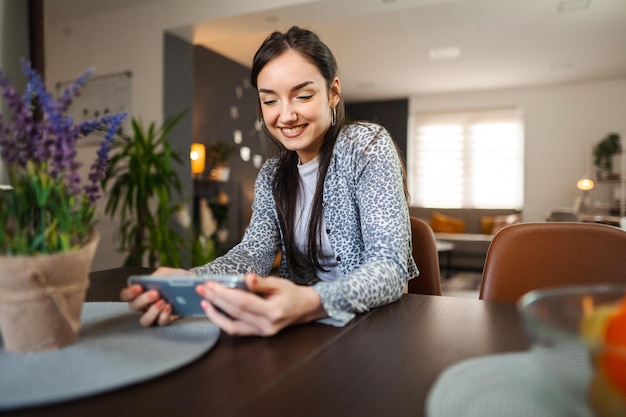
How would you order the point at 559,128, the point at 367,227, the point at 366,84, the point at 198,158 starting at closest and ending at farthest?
the point at 367,227
the point at 198,158
the point at 366,84
the point at 559,128

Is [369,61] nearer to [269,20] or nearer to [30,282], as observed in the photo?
[269,20]

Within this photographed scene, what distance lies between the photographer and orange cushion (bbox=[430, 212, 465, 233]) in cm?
695

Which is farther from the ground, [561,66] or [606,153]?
[561,66]

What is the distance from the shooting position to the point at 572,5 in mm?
4086

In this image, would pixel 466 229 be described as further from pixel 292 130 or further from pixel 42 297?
pixel 42 297

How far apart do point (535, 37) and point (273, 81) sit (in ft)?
15.8

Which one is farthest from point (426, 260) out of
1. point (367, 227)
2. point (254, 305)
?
point (254, 305)

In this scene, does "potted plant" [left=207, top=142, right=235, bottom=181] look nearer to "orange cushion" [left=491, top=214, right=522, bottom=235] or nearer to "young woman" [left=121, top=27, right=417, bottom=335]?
"orange cushion" [left=491, top=214, right=522, bottom=235]

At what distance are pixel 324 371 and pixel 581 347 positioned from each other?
288 millimetres

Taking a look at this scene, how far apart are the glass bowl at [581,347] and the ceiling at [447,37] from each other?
3.47m

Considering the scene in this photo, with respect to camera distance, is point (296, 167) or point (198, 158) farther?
point (198, 158)

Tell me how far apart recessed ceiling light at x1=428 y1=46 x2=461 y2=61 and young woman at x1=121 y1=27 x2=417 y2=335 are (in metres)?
4.57

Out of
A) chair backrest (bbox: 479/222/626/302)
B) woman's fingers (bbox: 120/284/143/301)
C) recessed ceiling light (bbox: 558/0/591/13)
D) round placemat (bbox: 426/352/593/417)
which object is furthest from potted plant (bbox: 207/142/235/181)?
round placemat (bbox: 426/352/593/417)

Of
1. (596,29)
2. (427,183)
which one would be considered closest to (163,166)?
(596,29)
